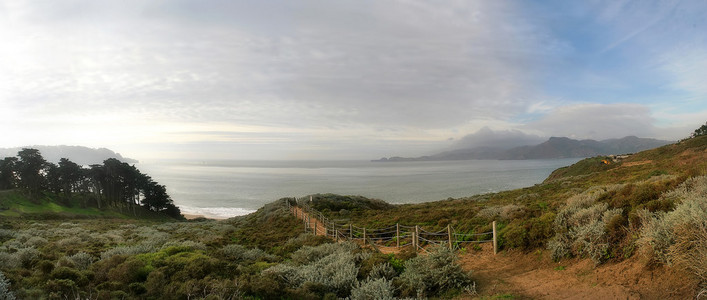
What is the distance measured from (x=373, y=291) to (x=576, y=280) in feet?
12.3

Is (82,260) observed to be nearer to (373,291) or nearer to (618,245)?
(373,291)

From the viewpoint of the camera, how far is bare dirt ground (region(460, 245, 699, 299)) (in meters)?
4.73

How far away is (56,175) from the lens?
4312cm

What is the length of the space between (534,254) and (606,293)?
9.01ft

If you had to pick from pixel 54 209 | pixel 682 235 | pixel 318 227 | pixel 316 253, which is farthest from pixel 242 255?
pixel 54 209

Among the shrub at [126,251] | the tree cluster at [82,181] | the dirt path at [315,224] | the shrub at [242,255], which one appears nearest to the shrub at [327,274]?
the shrub at [242,255]

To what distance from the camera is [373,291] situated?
216 inches

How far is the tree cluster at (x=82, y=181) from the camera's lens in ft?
133

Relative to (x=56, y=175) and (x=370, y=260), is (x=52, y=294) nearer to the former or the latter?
(x=370, y=260)

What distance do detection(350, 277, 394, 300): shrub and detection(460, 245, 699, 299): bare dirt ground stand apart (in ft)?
5.15

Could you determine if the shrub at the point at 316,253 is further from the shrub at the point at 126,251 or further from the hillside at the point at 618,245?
the shrub at the point at 126,251

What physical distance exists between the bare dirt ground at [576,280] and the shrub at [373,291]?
61.8 inches

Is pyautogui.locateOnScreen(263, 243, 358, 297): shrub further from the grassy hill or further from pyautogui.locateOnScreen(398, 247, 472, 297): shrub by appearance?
the grassy hill

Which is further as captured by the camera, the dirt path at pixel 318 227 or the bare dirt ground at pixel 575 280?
the dirt path at pixel 318 227
